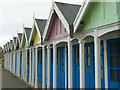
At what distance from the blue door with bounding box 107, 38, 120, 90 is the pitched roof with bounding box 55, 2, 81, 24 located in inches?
64.8

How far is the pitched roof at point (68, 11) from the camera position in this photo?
5.79 metres

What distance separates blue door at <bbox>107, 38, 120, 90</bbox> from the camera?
15.6 ft

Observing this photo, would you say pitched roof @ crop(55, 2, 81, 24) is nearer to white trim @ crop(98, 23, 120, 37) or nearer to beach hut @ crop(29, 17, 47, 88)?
white trim @ crop(98, 23, 120, 37)

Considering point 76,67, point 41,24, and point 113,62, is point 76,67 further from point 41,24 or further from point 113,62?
point 41,24

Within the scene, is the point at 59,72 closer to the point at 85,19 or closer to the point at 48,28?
the point at 48,28

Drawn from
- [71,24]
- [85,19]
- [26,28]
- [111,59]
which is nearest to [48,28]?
[71,24]

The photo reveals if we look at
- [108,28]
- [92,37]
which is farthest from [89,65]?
[108,28]

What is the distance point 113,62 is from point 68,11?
2.75m

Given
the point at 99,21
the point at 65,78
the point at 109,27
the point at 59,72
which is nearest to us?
the point at 109,27

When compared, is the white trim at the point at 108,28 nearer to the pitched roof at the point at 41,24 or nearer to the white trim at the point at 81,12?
the white trim at the point at 81,12

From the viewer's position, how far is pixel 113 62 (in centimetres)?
494

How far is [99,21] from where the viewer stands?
4344 millimetres

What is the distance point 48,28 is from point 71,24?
2.55 meters

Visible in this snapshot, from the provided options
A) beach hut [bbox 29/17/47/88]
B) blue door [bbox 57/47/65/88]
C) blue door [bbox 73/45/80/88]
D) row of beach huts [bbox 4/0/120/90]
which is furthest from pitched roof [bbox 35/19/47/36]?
blue door [bbox 73/45/80/88]
